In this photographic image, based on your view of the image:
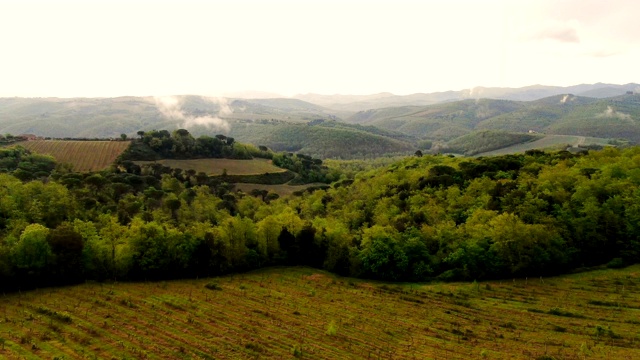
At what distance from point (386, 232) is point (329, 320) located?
2389 cm

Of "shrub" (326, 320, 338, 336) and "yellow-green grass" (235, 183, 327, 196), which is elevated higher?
"shrub" (326, 320, 338, 336)

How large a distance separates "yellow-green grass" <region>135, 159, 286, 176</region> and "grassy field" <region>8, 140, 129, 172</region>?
12150mm

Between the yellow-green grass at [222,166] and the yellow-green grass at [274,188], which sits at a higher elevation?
the yellow-green grass at [222,166]

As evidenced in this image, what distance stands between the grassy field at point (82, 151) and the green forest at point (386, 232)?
2344 inches

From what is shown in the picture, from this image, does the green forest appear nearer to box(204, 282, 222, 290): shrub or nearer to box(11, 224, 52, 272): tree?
box(11, 224, 52, 272): tree

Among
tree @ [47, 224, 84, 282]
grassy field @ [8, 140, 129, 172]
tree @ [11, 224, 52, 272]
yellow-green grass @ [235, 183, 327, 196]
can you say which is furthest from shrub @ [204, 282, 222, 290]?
grassy field @ [8, 140, 129, 172]

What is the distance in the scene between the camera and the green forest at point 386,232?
60719 millimetres

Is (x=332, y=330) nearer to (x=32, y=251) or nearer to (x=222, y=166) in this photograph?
(x=32, y=251)

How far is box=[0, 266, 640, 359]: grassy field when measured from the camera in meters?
39.2

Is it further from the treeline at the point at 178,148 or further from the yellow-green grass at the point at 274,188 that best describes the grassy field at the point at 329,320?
the treeline at the point at 178,148

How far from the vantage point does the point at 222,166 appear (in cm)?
17275

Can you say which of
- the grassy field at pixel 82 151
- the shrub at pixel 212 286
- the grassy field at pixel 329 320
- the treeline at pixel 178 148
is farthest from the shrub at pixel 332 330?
the treeline at pixel 178 148

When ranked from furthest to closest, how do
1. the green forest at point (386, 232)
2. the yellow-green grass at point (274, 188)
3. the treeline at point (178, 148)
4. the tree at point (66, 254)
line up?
the treeline at point (178, 148) < the yellow-green grass at point (274, 188) < the green forest at point (386, 232) < the tree at point (66, 254)

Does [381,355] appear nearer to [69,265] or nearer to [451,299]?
[451,299]
